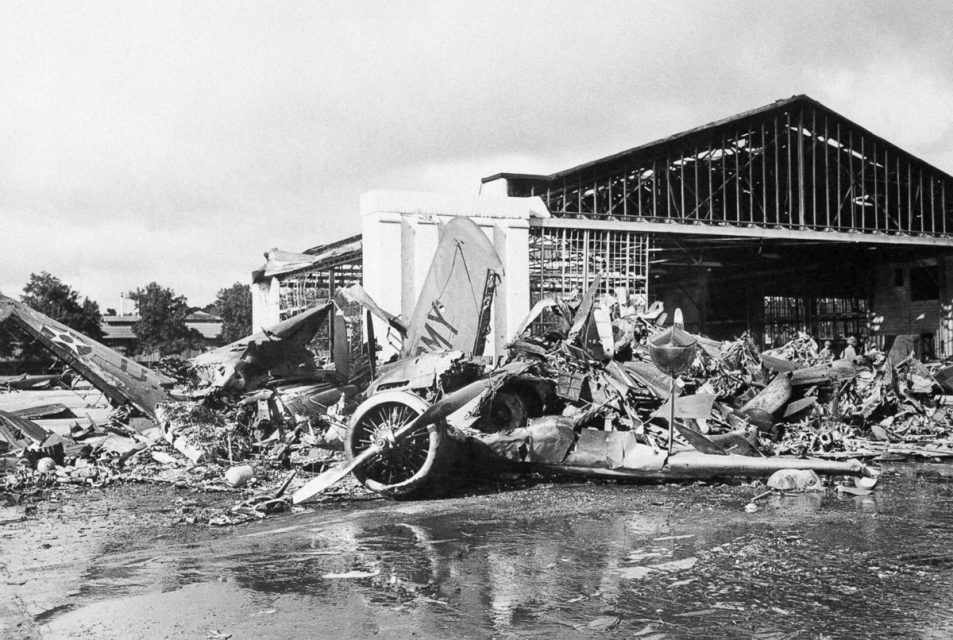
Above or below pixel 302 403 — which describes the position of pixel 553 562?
below

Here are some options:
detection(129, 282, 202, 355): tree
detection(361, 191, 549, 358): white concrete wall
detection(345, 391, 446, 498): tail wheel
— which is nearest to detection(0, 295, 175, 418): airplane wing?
detection(361, 191, 549, 358): white concrete wall

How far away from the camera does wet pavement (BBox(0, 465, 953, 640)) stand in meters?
4.68

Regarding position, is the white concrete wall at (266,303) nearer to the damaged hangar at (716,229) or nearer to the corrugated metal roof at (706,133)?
the damaged hangar at (716,229)

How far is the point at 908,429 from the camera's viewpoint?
13.5 meters

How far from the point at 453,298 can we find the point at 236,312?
197ft

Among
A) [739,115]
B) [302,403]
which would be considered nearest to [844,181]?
[739,115]

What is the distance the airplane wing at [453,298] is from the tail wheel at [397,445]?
2590 millimetres

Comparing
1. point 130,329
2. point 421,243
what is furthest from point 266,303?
point 130,329

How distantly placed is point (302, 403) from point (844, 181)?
1980 centimetres

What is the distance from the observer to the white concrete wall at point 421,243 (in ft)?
56.2

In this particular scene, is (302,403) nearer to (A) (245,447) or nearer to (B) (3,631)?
(A) (245,447)

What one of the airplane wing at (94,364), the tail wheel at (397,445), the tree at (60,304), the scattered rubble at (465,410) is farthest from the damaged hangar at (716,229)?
the tree at (60,304)

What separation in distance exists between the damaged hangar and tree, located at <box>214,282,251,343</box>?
39401 millimetres

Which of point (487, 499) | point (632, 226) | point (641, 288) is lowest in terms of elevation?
point (487, 499)
